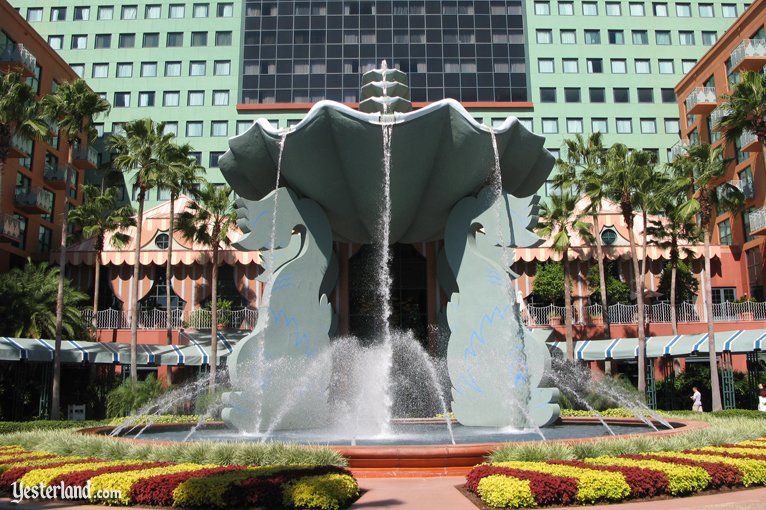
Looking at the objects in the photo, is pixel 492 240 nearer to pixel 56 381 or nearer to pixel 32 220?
pixel 56 381

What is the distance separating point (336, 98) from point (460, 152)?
3830cm

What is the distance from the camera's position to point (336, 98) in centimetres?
5159

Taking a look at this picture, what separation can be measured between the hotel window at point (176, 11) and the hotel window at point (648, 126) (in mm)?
36905

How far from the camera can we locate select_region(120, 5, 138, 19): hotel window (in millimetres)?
54281

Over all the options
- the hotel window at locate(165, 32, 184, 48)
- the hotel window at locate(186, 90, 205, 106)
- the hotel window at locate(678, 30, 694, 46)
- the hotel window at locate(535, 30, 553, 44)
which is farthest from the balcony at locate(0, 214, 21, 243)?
the hotel window at locate(678, 30, 694, 46)

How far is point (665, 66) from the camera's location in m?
52.5

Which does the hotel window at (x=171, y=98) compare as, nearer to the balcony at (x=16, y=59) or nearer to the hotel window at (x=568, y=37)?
the balcony at (x=16, y=59)

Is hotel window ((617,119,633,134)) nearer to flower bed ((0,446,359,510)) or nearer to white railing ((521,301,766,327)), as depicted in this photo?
white railing ((521,301,766,327))

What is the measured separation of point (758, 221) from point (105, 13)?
4917 cm

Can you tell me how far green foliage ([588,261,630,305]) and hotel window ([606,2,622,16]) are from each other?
2624 centimetres

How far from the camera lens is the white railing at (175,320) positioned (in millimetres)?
35250

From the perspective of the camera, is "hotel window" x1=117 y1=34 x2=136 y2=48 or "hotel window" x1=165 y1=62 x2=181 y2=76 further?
"hotel window" x1=117 y1=34 x2=136 y2=48

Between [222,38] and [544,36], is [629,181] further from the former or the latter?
[222,38]

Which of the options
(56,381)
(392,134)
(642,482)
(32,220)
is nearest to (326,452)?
(642,482)
